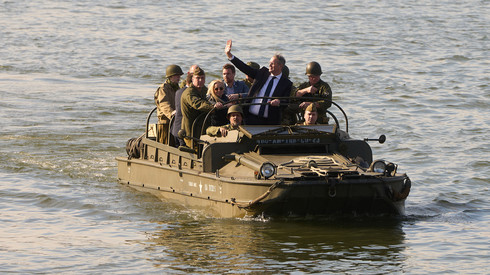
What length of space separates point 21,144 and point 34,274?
953 cm

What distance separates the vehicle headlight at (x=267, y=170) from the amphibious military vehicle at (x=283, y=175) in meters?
0.01

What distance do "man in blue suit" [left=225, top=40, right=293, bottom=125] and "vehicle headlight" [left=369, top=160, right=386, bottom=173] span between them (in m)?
1.82

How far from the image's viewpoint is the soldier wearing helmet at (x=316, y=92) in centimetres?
1451

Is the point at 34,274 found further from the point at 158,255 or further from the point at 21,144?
the point at 21,144

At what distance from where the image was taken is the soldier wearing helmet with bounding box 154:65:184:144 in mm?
16031

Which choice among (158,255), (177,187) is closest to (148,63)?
(177,187)

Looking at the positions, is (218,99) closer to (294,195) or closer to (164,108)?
(164,108)

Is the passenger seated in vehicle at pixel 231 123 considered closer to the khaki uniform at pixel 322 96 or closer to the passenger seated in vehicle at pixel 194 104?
the passenger seated in vehicle at pixel 194 104

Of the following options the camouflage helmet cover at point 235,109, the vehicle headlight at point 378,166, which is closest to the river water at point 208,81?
the vehicle headlight at point 378,166

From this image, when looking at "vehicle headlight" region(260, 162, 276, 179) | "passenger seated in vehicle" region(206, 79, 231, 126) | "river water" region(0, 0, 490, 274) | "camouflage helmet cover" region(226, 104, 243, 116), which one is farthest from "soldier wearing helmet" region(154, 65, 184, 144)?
"vehicle headlight" region(260, 162, 276, 179)

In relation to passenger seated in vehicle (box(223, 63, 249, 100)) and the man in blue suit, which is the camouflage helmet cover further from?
passenger seated in vehicle (box(223, 63, 249, 100))

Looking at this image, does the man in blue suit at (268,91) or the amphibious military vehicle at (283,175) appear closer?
the amphibious military vehicle at (283,175)

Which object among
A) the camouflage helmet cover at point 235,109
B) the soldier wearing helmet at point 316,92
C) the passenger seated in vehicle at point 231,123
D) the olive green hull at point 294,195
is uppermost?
the soldier wearing helmet at point 316,92

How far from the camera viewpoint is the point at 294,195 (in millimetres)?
12836
